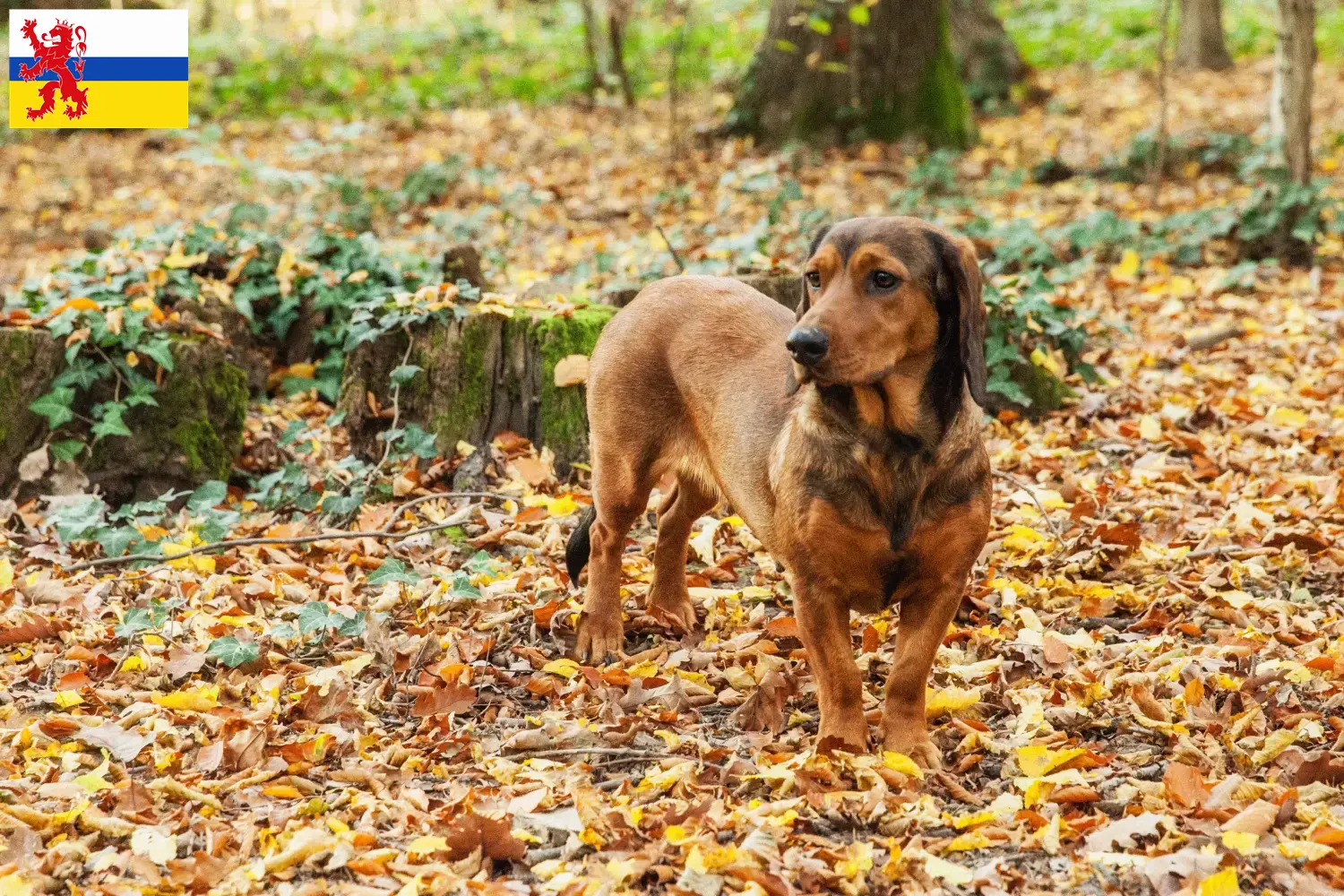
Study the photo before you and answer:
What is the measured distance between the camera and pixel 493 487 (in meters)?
6.55

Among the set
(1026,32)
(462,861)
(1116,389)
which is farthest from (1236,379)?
(1026,32)

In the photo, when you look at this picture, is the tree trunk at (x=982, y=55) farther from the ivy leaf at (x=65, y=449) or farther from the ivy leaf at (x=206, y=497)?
the ivy leaf at (x=65, y=449)

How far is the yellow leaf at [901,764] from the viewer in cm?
390

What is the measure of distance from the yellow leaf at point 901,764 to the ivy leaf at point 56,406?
4.54 m

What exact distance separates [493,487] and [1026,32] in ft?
62.6

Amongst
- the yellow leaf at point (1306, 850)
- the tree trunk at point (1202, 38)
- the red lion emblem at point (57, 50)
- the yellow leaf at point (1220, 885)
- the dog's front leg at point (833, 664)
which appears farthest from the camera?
the tree trunk at point (1202, 38)

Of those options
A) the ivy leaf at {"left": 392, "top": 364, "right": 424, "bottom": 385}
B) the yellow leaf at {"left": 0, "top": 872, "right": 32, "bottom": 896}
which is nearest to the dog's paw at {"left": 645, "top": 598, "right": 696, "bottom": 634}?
the ivy leaf at {"left": 392, "top": 364, "right": 424, "bottom": 385}

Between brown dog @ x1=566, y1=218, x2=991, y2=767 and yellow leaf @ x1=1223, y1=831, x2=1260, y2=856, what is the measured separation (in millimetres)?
919

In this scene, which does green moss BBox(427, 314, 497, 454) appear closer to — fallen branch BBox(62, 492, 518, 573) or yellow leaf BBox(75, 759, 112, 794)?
fallen branch BBox(62, 492, 518, 573)

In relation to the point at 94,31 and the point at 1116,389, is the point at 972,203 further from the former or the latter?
the point at 94,31

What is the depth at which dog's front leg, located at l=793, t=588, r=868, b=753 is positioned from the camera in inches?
156

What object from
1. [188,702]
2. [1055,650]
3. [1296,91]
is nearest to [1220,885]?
[1055,650]

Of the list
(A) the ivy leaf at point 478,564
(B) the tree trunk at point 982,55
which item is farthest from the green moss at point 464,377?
(B) the tree trunk at point 982,55

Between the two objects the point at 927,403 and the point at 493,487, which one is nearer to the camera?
the point at 927,403
